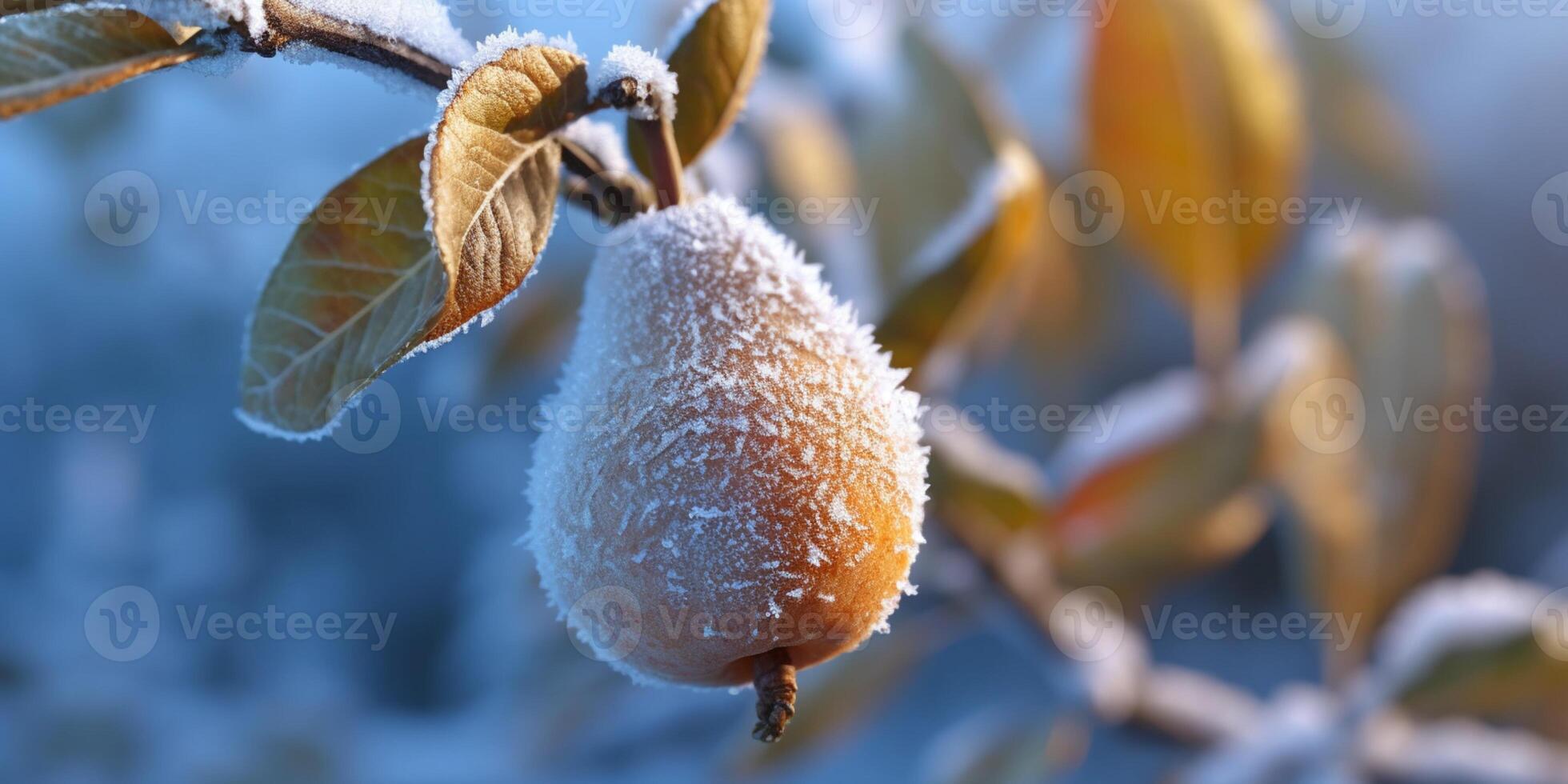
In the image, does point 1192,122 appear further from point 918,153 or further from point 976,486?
point 976,486

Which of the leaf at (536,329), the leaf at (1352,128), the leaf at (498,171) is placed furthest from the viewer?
the leaf at (1352,128)

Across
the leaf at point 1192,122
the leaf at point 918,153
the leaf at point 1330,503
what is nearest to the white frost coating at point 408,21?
the leaf at point 918,153

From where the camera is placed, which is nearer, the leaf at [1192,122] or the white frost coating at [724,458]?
the white frost coating at [724,458]

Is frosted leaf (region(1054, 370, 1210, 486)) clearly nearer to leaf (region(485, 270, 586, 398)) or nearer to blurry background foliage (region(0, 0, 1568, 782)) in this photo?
blurry background foliage (region(0, 0, 1568, 782))

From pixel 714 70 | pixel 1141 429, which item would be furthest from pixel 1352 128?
→ pixel 714 70

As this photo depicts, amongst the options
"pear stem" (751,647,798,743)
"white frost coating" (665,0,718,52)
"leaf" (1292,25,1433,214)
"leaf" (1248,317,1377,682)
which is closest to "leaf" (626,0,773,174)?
"white frost coating" (665,0,718,52)

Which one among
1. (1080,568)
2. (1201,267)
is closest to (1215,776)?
(1080,568)

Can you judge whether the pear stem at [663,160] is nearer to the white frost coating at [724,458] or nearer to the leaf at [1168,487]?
the white frost coating at [724,458]
